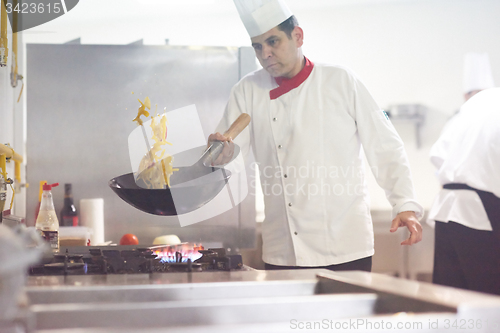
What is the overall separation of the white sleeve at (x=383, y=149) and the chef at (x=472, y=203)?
2.75ft

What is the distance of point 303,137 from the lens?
1.54m

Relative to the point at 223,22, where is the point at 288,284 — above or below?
below

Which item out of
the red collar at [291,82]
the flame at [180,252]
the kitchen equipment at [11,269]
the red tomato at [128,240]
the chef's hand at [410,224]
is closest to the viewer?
the kitchen equipment at [11,269]

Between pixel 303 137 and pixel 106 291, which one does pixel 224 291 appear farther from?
pixel 303 137

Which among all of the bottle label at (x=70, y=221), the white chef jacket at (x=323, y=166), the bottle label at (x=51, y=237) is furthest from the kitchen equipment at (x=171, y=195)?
the bottle label at (x=70, y=221)

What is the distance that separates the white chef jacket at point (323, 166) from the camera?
1.48m

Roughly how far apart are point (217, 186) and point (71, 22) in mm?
2684

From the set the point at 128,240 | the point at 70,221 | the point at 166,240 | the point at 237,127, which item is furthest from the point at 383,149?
the point at 70,221

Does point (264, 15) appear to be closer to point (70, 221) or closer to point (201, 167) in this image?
point (201, 167)

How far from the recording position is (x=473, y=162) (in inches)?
83.9

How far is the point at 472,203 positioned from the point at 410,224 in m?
1.01

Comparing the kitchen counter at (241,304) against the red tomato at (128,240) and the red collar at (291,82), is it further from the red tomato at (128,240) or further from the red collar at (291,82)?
the red tomato at (128,240)

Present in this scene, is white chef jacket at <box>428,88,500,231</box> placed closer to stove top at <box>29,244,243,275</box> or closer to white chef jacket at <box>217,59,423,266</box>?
white chef jacket at <box>217,59,423,266</box>

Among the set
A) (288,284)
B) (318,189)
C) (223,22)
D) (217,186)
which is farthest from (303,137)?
(223,22)
